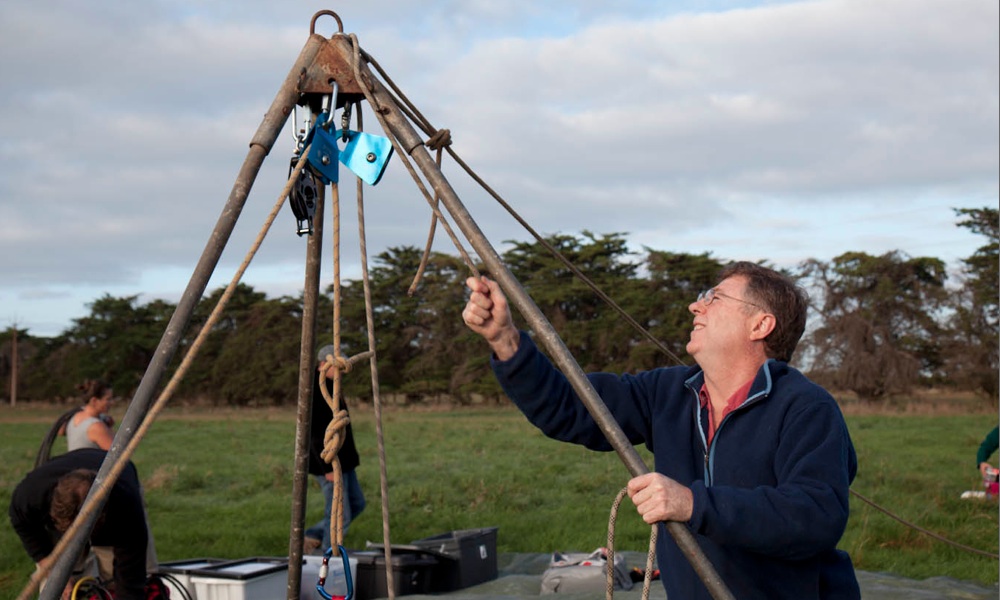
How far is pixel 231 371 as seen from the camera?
34.9m

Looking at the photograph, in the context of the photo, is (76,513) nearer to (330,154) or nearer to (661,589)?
(330,154)

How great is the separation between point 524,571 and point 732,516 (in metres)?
4.94

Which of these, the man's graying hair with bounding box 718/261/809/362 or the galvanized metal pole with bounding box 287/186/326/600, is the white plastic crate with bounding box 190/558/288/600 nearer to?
the galvanized metal pole with bounding box 287/186/326/600

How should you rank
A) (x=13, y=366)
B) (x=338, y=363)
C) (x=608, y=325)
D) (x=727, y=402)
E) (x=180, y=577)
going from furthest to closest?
(x=13, y=366)
(x=608, y=325)
(x=180, y=577)
(x=338, y=363)
(x=727, y=402)

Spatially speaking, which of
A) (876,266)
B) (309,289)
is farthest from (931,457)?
(876,266)


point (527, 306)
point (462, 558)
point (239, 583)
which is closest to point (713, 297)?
point (527, 306)

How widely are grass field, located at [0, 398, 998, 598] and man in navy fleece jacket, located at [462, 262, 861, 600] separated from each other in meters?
4.57

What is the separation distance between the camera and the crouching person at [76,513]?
422 cm

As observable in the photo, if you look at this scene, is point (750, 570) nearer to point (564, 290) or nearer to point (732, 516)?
point (732, 516)

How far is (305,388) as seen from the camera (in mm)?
2438

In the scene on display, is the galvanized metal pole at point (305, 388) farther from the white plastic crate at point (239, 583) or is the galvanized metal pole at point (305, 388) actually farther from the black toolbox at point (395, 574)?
the black toolbox at point (395, 574)

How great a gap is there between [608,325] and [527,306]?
29406mm

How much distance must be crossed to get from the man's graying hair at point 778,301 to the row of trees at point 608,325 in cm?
2314

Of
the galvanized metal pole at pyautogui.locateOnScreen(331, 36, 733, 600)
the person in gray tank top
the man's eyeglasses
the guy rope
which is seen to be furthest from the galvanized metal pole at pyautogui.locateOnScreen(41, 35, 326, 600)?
the person in gray tank top
